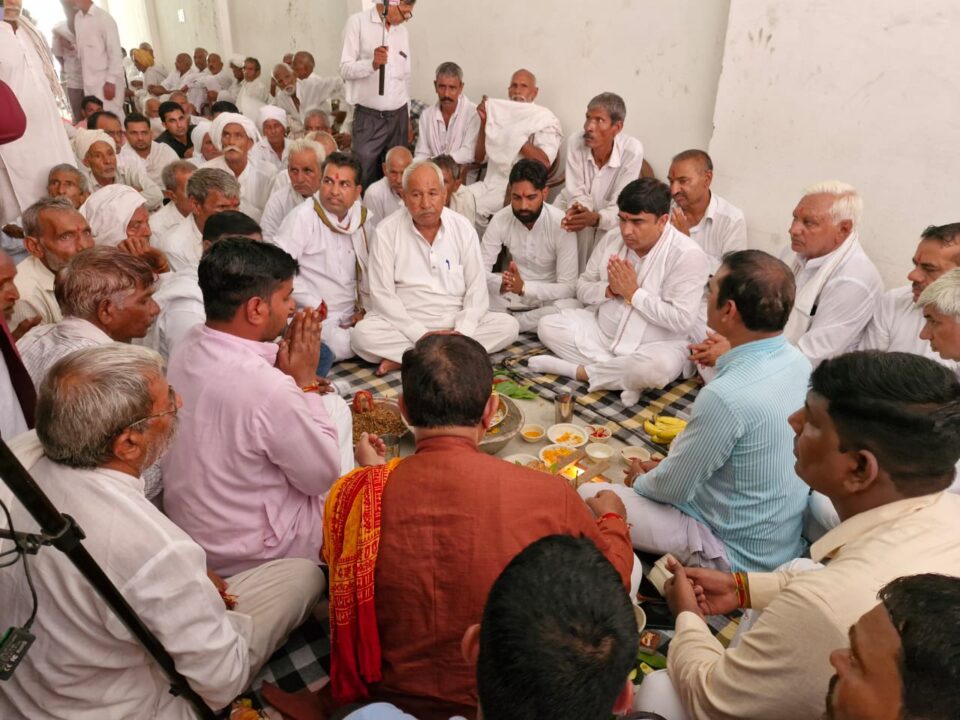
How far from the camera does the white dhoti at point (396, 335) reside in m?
4.70

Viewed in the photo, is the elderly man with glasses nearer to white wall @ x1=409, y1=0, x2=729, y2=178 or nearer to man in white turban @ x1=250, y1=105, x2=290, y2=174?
white wall @ x1=409, y1=0, x2=729, y2=178

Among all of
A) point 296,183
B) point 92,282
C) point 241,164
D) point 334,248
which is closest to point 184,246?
point 334,248

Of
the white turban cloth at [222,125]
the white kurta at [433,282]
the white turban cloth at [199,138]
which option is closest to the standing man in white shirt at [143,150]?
the white turban cloth at [199,138]

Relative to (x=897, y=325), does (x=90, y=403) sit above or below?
above

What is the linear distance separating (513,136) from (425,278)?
2.93 meters

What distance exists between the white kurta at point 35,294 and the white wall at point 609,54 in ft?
17.5

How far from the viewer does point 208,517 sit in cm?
238

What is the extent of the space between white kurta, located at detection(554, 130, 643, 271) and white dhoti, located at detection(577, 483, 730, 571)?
141 inches

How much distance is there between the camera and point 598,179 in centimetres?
616

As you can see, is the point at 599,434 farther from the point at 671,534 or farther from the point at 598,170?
the point at 598,170

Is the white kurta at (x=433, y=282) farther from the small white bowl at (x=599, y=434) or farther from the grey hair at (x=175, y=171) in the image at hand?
the grey hair at (x=175, y=171)

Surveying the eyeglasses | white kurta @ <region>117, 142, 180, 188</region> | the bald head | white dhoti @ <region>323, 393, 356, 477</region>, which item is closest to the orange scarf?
the eyeglasses

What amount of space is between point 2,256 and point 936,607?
11.7 ft

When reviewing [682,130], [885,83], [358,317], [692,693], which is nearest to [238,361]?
[692,693]
